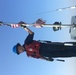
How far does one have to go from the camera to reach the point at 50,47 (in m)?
8.55

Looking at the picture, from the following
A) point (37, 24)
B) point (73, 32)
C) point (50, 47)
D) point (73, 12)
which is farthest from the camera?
point (73, 12)

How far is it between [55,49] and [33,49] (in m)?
0.72

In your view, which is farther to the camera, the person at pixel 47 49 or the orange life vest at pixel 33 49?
the orange life vest at pixel 33 49

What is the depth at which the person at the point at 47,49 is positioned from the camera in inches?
332

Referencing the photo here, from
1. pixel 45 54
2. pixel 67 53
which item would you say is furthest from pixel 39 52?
pixel 67 53

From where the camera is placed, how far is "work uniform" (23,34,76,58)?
27.6 ft

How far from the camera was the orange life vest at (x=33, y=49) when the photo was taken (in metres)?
8.66

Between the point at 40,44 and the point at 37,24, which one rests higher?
the point at 37,24

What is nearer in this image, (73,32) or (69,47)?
(69,47)

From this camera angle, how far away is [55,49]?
27.9 feet

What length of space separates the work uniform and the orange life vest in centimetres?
10

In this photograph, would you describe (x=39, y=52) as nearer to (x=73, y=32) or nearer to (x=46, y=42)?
(x=46, y=42)

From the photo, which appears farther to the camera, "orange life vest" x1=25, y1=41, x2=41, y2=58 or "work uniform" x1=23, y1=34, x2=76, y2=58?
"orange life vest" x1=25, y1=41, x2=41, y2=58

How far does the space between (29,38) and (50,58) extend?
0.95m
